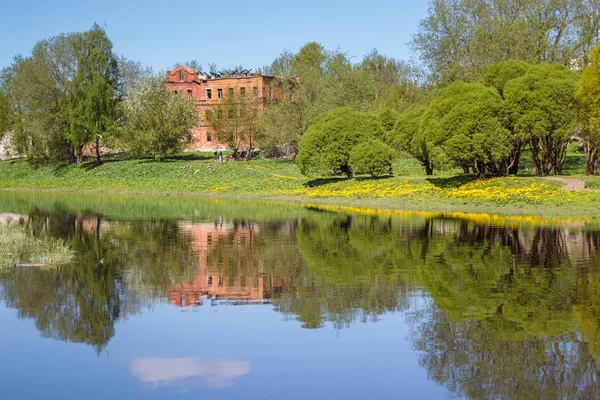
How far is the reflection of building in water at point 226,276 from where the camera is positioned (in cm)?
1928

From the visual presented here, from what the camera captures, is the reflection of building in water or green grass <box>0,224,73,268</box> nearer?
the reflection of building in water

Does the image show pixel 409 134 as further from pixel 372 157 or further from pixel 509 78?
pixel 509 78

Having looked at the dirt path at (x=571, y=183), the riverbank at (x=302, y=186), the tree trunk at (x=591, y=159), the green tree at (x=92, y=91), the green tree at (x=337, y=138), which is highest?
the green tree at (x=92, y=91)

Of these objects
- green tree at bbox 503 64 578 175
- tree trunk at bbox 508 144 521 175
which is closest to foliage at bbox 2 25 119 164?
tree trunk at bbox 508 144 521 175

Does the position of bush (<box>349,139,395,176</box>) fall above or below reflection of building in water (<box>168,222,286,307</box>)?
above

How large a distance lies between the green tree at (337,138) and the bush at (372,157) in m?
1.37

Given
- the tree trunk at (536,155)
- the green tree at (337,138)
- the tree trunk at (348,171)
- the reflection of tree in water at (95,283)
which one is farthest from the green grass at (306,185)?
the reflection of tree in water at (95,283)

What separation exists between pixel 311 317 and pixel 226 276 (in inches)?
233

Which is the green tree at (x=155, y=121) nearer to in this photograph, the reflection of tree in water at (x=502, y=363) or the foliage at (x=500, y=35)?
the foliage at (x=500, y=35)

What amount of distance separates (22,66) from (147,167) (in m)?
20.7

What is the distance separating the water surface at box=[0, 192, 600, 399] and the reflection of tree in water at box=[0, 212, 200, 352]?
0.22 feet

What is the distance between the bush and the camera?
5553 cm

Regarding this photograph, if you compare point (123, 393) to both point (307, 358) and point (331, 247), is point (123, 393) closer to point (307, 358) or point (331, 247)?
point (307, 358)

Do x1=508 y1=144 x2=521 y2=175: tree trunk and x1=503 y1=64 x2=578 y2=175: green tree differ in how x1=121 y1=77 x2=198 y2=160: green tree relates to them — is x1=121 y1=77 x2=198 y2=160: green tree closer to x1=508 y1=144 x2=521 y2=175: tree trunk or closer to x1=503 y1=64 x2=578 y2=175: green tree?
x1=508 y1=144 x2=521 y2=175: tree trunk
